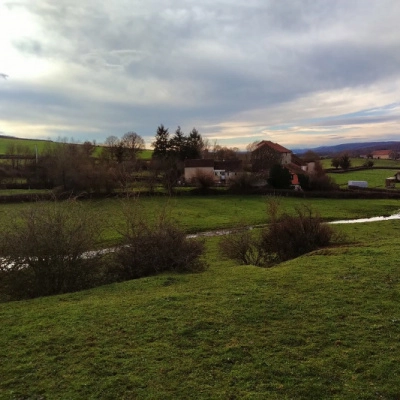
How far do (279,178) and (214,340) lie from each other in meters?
52.2

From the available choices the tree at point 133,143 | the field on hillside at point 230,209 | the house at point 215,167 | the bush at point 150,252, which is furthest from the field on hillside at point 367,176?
the bush at point 150,252

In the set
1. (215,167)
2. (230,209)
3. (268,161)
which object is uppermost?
(268,161)

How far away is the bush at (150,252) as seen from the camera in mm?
12711

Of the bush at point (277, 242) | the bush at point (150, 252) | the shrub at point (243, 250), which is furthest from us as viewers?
the bush at point (277, 242)

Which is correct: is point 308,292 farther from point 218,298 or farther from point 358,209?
point 358,209

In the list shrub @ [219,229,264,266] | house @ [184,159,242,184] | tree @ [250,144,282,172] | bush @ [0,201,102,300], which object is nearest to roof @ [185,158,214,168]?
house @ [184,159,242,184]

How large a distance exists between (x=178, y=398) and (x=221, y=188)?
1974 inches

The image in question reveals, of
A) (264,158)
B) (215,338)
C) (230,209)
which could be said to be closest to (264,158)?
(264,158)

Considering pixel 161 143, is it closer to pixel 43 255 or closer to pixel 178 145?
pixel 178 145

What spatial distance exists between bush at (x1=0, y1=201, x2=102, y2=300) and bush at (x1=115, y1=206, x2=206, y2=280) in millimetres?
1450

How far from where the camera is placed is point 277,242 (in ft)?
50.7

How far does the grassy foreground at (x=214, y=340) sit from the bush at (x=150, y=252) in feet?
4.90

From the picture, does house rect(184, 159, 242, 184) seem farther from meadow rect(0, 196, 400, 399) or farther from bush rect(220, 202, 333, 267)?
meadow rect(0, 196, 400, 399)

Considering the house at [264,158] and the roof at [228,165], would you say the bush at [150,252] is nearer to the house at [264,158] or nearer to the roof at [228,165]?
the house at [264,158]
